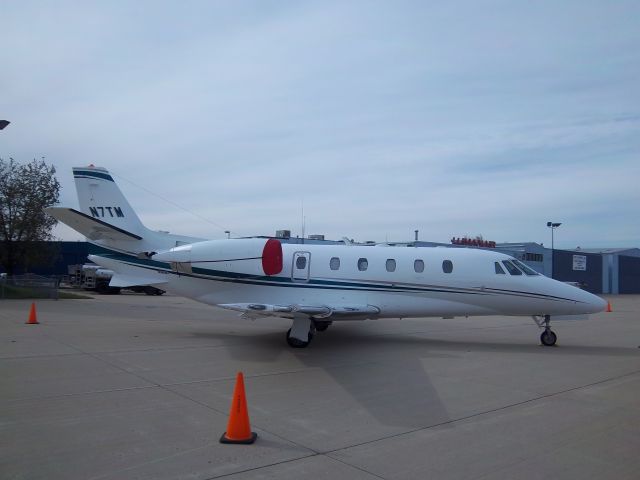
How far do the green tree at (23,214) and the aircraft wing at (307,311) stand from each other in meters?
27.2

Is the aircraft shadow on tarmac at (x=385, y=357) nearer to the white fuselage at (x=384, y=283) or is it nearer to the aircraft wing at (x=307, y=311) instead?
the aircraft wing at (x=307, y=311)

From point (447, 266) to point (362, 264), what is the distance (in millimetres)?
Result: 2461

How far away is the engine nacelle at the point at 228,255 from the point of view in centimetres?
1495

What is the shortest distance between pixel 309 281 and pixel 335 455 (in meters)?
9.31

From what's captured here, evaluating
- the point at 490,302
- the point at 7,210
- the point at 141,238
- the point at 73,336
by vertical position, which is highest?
the point at 7,210

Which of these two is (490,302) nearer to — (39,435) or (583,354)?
(583,354)

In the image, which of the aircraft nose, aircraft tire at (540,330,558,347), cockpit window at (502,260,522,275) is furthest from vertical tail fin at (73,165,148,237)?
the aircraft nose

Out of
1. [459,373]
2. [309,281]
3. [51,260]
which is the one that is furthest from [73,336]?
[51,260]

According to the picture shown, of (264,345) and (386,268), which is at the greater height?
(386,268)

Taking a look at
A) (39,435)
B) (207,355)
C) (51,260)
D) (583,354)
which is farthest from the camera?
(51,260)

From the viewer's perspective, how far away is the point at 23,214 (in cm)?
3447

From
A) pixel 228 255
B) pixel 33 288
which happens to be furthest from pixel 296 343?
pixel 33 288

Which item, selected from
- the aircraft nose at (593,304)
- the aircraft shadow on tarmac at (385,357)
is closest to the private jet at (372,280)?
the aircraft nose at (593,304)

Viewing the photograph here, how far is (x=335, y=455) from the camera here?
6031mm
